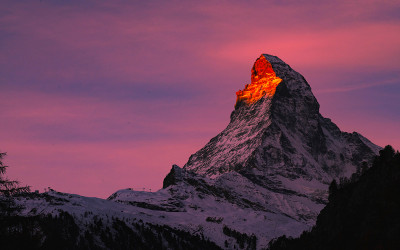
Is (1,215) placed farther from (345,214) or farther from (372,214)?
(345,214)

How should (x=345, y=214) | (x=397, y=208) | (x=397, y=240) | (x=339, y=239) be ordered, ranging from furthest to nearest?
(x=345, y=214), (x=339, y=239), (x=397, y=208), (x=397, y=240)

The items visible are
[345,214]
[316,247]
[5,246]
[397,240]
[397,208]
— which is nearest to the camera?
[5,246]

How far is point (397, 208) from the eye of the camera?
468ft

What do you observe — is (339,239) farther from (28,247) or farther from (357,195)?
(28,247)

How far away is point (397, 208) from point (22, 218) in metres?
117

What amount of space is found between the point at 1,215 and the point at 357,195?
153m

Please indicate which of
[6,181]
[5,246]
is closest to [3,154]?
[6,181]

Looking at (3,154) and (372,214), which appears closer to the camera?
(3,154)

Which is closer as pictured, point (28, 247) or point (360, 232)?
point (28, 247)

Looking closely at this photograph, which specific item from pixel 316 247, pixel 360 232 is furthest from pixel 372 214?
pixel 316 247

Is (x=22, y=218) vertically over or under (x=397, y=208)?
under

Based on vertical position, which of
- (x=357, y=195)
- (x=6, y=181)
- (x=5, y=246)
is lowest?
(x=5, y=246)

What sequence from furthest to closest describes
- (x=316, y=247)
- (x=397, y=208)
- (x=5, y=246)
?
1. (x=316, y=247)
2. (x=397, y=208)
3. (x=5, y=246)

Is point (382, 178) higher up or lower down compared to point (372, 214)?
higher up
